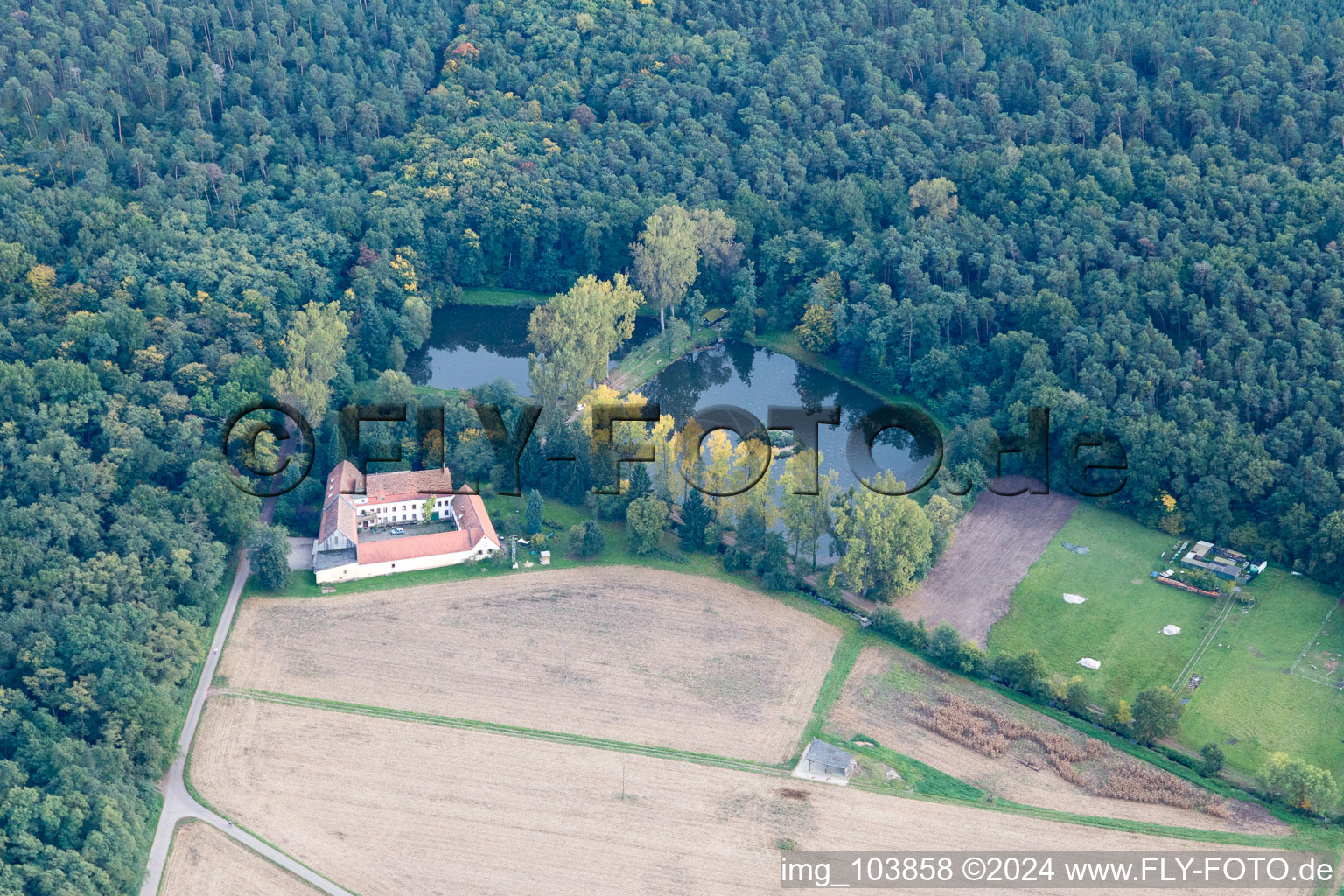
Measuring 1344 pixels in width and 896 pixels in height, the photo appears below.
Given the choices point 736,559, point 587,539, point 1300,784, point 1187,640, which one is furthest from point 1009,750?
point 587,539

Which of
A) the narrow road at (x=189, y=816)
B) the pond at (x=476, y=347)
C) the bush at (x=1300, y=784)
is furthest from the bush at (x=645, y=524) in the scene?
the bush at (x=1300, y=784)

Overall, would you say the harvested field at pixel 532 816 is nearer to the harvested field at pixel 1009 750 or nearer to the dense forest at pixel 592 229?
the harvested field at pixel 1009 750

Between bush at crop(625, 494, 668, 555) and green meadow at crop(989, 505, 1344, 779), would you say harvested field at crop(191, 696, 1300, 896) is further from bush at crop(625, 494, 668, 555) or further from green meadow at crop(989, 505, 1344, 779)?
bush at crop(625, 494, 668, 555)

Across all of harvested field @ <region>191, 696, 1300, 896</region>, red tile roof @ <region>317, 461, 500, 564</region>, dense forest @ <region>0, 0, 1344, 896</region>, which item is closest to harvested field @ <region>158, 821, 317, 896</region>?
harvested field @ <region>191, 696, 1300, 896</region>

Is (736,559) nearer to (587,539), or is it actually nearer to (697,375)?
(587,539)

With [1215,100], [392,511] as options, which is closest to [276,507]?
[392,511]

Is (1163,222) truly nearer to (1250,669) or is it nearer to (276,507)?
(1250,669)
